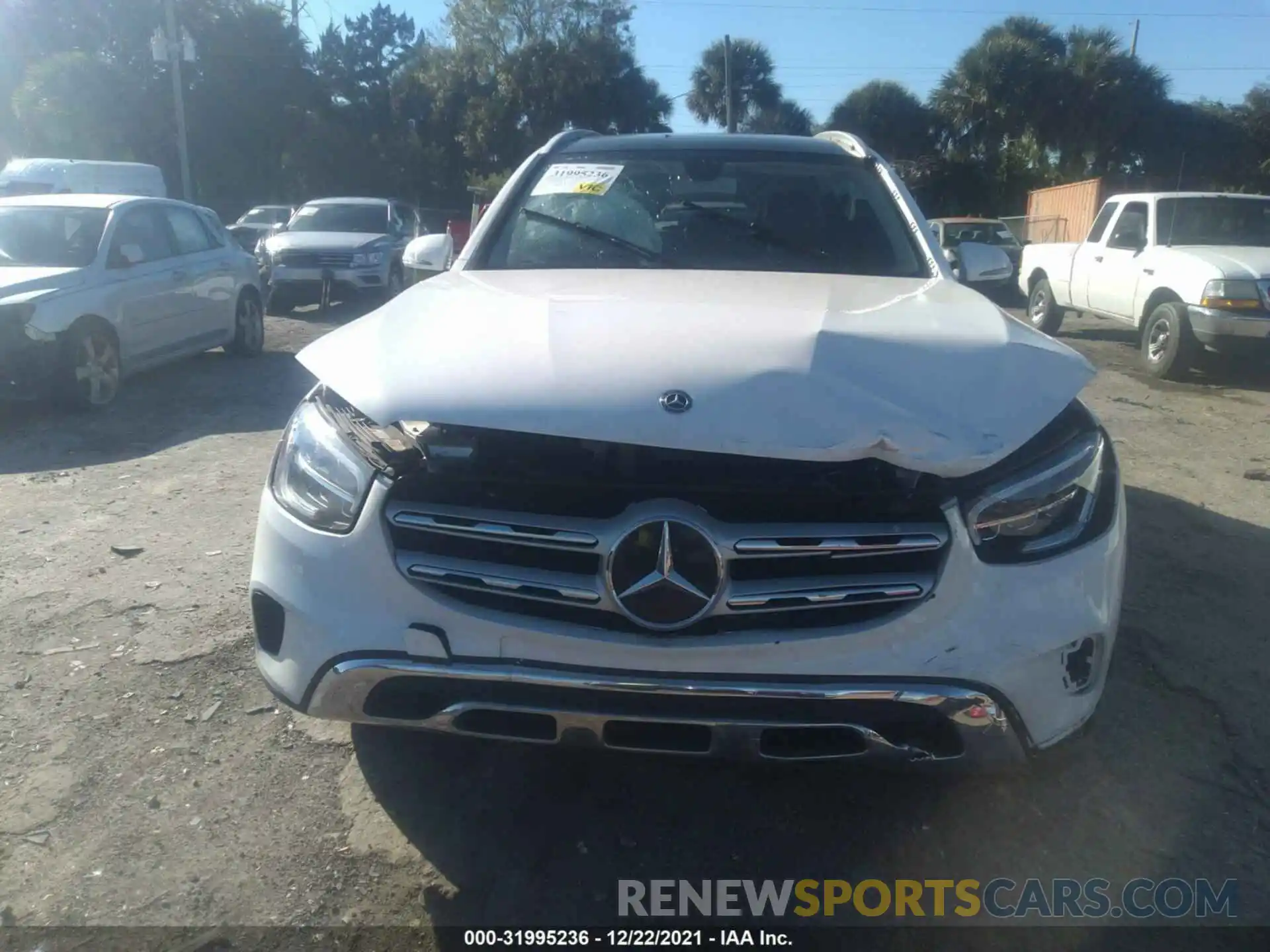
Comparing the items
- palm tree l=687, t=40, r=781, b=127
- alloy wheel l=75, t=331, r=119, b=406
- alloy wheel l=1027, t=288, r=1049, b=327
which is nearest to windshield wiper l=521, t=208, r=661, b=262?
alloy wheel l=75, t=331, r=119, b=406

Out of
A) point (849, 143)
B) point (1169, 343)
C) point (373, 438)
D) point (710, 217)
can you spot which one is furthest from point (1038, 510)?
point (1169, 343)

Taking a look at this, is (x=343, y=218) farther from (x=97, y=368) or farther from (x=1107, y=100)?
(x=1107, y=100)

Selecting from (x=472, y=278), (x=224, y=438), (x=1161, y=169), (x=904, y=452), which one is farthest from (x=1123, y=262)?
(x=1161, y=169)

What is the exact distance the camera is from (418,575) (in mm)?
2346

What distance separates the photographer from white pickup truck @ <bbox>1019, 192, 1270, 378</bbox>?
31.0 ft

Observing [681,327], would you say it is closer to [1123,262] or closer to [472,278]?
[472,278]

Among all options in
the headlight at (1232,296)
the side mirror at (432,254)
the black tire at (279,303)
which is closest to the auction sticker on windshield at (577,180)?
the side mirror at (432,254)

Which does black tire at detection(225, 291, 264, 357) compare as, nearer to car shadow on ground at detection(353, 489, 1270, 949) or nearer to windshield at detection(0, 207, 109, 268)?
windshield at detection(0, 207, 109, 268)

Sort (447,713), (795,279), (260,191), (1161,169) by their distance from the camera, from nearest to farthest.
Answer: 1. (447,713)
2. (795,279)
3. (1161,169)
4. (260,191)

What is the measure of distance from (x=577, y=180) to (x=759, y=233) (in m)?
0.73

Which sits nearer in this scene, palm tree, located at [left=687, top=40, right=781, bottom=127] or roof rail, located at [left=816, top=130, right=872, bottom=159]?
roof rail, located at [left=816, top=130, right=872, bottom=159]

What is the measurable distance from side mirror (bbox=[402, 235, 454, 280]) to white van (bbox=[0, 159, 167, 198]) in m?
14.6

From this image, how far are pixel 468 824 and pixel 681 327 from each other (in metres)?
1.37

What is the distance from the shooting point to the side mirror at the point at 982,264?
14.0 ft
